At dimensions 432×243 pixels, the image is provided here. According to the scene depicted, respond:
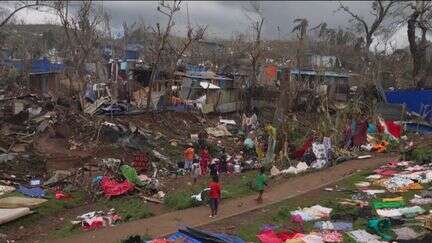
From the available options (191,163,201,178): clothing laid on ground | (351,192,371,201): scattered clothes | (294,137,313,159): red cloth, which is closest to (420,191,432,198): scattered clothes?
(351,192,371,201): scattered clothes

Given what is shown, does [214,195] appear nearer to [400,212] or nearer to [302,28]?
[400,212]

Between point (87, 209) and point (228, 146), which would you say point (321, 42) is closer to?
point (228, 146)

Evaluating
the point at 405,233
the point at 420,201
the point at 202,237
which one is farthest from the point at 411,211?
the point at 202,237

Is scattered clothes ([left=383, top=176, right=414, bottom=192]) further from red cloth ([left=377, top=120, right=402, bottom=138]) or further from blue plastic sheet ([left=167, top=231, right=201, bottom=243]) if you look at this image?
red cloth ([left=377, top=120, right=402, bottom=138])

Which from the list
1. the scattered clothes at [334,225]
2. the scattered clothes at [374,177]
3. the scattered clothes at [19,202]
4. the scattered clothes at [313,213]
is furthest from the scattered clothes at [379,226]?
the scattered clothes at [19,202]

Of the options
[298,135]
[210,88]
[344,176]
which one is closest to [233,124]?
[210,88]

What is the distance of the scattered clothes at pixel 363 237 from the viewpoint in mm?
11703

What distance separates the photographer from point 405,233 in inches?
462

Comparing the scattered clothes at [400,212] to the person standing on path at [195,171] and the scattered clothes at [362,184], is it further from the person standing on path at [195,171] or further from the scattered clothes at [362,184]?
the person standing on path at [195,171]

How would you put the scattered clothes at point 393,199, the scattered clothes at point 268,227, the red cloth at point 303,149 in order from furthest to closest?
1. the red cloth at point 303,149
2. the scattered clothes at point 393,199
3. the scattered clothes at point 268,227

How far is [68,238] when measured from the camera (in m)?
13.1

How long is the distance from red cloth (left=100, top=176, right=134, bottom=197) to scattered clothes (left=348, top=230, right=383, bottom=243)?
7140 mm

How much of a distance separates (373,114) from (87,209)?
1563 cm

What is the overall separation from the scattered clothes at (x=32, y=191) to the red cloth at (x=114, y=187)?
169 centimetres
